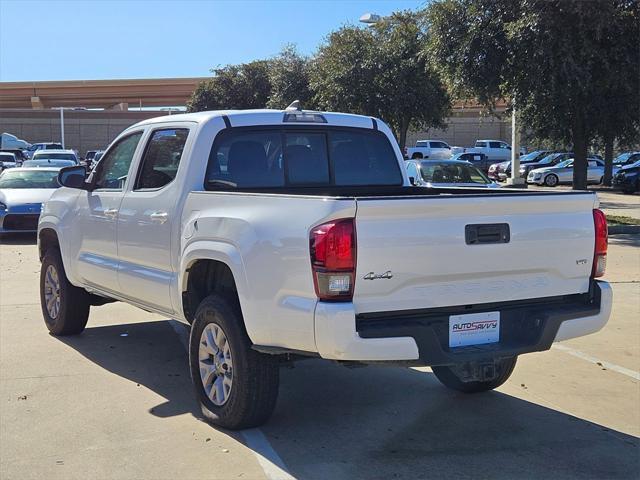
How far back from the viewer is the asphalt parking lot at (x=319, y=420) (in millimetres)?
4246

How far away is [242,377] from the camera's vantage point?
4.45 m

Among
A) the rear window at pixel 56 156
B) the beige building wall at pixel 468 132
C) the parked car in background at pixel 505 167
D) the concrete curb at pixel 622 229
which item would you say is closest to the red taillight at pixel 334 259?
→ the concrete curb at pixel 622 229

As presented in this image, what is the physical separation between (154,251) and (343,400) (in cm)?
185

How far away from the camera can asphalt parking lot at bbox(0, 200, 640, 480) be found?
425cm

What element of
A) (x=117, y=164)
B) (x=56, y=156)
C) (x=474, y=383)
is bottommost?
(x=474, y=383)

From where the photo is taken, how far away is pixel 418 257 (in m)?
→ 3.95

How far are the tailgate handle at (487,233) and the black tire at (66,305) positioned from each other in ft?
14.6

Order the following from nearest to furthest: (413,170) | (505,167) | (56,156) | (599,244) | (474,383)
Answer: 1. (599,244)
2. (474,383)
3. (413,170)
4. (56,156)
5. (505,167)

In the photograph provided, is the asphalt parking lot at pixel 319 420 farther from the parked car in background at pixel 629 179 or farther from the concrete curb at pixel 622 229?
the parked car in background at pixel 629 179

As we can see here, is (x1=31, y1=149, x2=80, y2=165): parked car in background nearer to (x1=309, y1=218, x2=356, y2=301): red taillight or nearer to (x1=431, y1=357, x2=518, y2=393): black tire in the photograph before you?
(x1=431, y1=357, x2=518, y2=393): black tire

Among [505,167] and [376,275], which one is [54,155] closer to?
[505,167]

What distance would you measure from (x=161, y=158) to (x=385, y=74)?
808 inches

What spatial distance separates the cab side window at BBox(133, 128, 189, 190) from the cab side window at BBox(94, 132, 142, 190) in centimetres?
30

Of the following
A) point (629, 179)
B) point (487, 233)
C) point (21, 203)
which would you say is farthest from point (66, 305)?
point (629, 179)
